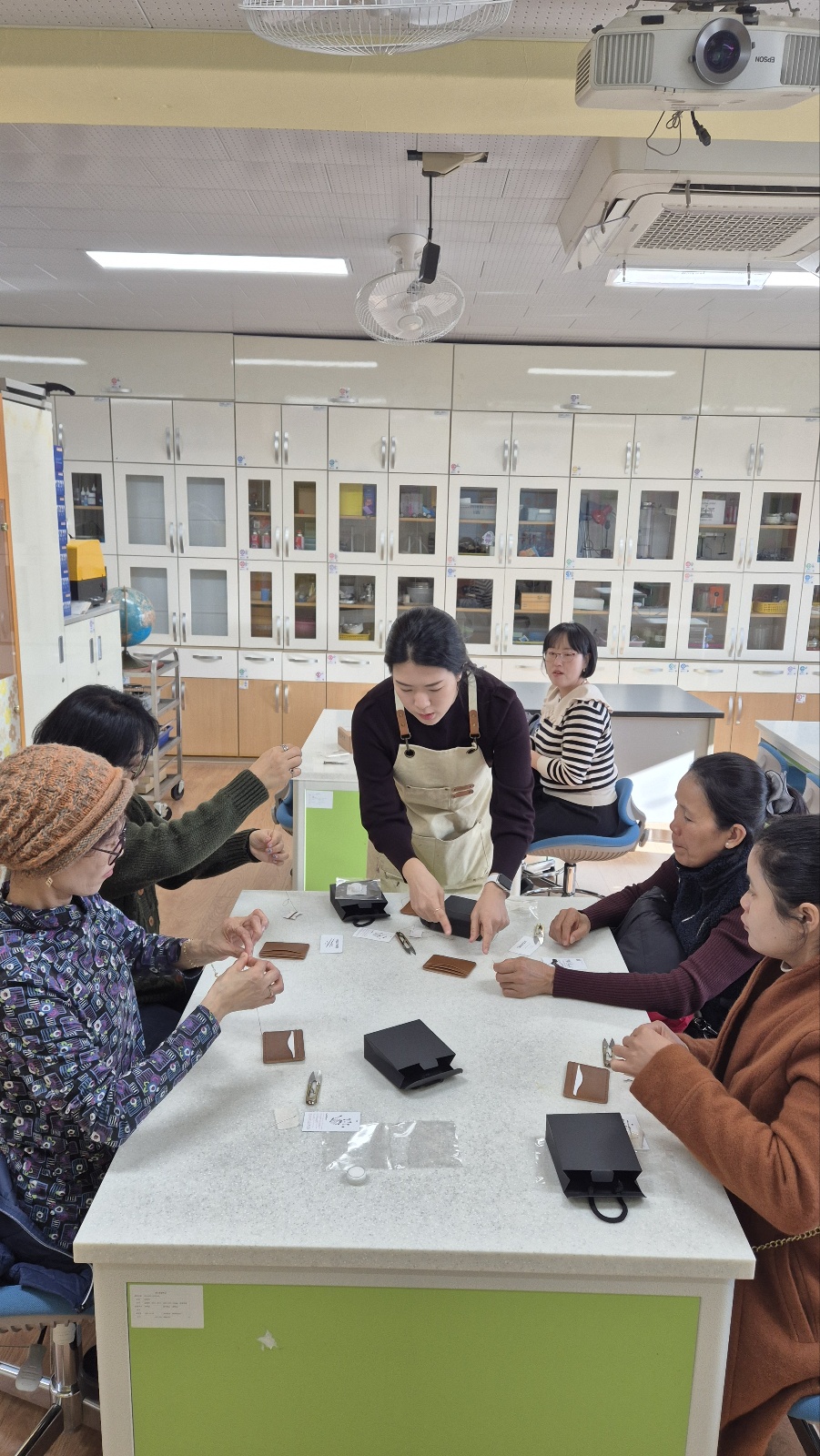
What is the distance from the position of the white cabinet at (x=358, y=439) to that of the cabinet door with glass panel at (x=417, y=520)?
18 centimetres

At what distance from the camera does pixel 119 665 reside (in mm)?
4996

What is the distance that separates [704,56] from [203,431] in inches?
181

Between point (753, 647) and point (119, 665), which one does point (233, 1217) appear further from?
point (753, 647)

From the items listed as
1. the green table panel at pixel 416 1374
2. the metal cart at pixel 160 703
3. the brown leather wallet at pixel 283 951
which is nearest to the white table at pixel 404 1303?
the green table panel at pixel 416 1374

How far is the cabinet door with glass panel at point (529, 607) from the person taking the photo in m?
6.14

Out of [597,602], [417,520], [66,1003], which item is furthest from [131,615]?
[66,1003]

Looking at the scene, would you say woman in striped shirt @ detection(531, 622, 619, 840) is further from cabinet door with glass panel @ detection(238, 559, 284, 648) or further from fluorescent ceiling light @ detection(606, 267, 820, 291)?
cabinet door with glass panel @ detection(238, 559, 284, 648)

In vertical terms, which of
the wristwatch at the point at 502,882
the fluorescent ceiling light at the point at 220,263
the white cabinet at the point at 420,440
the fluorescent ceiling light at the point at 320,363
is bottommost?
the wristwatch at the point at 502,882

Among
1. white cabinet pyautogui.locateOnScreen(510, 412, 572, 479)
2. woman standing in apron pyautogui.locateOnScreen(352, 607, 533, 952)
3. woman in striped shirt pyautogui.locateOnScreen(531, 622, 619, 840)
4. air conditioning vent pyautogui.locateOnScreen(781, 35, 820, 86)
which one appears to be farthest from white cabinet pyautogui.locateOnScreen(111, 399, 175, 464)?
air conditioning vent pyautogui.locateOnScreen(781, 35, 820, 86)

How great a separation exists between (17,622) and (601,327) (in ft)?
12.5

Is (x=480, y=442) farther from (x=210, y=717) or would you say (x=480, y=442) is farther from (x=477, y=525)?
(x=210, y=717)

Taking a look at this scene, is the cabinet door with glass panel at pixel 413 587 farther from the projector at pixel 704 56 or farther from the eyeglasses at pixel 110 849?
the eyeglasses at pixel 110 849

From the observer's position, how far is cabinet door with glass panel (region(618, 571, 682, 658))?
20.1ft

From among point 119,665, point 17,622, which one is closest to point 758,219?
point 17,622
